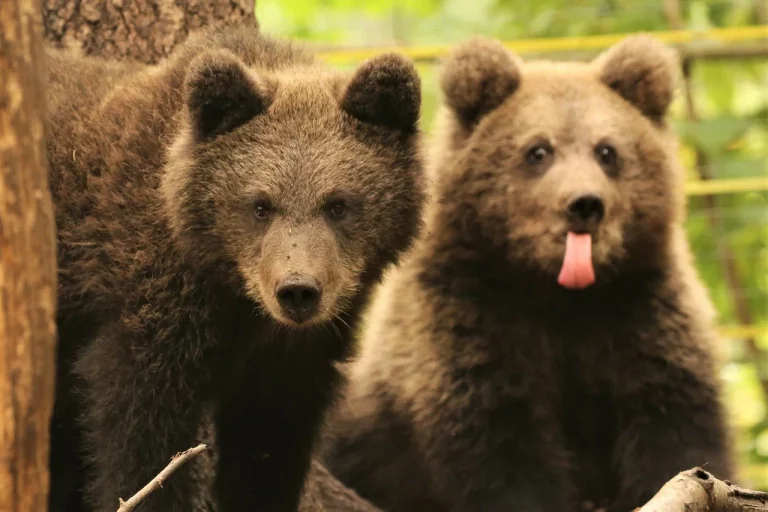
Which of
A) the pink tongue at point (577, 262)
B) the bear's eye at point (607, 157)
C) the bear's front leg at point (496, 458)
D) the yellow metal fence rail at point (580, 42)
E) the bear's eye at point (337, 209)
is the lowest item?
the bear's front leg at point (496, 458)

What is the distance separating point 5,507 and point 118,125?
215cm

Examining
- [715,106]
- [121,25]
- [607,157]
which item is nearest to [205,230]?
[121,25]

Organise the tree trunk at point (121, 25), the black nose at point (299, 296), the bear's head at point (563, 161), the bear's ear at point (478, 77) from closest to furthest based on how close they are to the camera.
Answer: the black nose at point (299, 296), the bear's head at point (563, 161), the tree trunk at point (121, 25), the bear's ear at point (478, 77)

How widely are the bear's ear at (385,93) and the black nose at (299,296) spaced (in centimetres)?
82

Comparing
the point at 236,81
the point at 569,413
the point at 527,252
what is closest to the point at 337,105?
the point at 236,81

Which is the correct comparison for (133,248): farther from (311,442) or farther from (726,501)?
(726,501)

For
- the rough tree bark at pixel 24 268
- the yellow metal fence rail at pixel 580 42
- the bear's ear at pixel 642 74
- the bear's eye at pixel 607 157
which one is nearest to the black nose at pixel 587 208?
the bear's eye at pixel 607 157

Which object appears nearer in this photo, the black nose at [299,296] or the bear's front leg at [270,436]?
the black nose at [299,296]

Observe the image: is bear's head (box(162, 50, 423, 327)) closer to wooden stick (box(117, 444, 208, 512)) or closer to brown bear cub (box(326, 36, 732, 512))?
wooden stick (box(117, 444, 208, 512))

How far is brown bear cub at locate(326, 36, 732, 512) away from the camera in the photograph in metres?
5.45

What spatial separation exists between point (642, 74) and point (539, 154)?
708 mm

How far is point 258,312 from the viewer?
451 centimetres

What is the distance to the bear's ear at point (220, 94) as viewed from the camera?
4.34 metres

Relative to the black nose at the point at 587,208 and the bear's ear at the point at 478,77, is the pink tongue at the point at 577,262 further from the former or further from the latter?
the bear's ear at the point at 478,77
